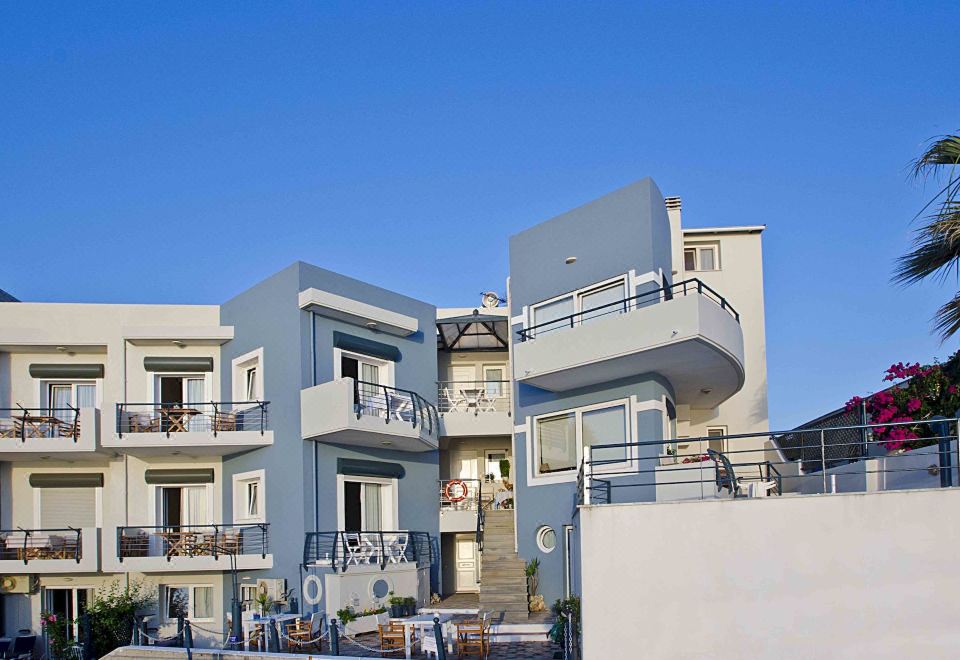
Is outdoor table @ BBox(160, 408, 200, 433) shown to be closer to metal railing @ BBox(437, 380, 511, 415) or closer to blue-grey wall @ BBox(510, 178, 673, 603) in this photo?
metal railing @ BBox(437, 380, 511, 415)

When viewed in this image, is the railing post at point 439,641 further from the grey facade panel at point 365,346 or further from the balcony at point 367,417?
the grey facade panel at point 365,346

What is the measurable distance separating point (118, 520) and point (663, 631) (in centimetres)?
1608

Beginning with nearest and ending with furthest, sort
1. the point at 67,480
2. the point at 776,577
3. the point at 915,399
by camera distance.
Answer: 1. the point at 776,577
2. the point at 915,399
3. the point at 67,480

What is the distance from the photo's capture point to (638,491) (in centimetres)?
1864

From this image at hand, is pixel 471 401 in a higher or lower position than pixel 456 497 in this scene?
higher

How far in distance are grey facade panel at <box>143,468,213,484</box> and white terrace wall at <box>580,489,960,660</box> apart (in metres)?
14.1

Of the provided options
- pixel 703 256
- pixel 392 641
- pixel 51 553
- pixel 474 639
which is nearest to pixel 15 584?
pixel 51 553

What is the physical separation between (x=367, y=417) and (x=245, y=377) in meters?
4.42

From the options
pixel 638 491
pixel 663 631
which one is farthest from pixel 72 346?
pixel 663 631

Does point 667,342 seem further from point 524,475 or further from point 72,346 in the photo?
point 72,346

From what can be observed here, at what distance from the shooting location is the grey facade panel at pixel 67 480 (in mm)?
23766

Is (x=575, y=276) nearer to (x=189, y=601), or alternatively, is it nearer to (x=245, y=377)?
(x=245, y=377)

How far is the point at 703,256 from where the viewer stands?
27.9 meters

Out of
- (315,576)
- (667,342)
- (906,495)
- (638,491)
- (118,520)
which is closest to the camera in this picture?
(906,495)
